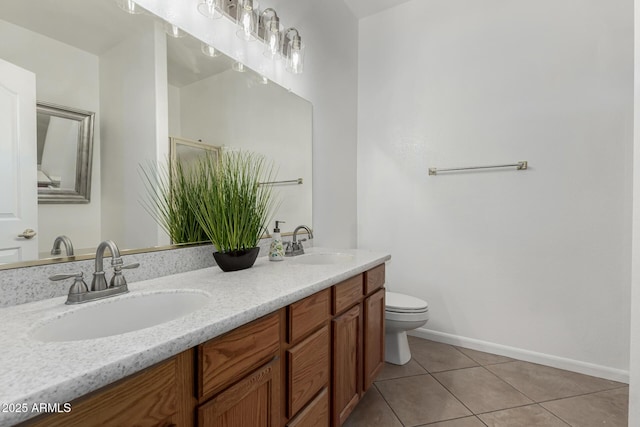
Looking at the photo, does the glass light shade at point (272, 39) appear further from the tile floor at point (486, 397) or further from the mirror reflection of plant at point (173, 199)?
the tile floor at point (486, 397)

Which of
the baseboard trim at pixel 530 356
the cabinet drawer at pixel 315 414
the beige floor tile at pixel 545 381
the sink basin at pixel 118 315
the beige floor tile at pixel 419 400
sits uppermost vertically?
the sink basin at pixel 118 315

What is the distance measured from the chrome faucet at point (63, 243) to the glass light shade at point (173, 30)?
856mm

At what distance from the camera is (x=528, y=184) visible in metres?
2.04

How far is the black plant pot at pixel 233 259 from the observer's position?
1207 mm

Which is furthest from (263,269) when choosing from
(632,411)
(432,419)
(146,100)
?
(632,411)

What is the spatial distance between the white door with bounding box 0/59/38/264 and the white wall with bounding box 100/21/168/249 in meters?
0.18

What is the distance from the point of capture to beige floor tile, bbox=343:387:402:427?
1.47 m

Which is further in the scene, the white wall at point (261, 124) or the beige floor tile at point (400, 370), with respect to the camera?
the beige floor tile at point (400, 370)

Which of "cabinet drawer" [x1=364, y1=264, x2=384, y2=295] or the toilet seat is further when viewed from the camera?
the toilet seat

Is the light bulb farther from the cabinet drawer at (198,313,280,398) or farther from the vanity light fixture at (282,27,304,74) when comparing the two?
the cabinet drawer at (198,313,280,398)

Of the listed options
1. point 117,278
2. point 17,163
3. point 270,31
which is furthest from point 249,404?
point 270,31

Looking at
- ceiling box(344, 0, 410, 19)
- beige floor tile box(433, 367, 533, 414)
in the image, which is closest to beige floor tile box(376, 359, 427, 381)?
beige floor tile box(433, 367, 533, 414)

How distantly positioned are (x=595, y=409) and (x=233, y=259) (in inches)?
79.5

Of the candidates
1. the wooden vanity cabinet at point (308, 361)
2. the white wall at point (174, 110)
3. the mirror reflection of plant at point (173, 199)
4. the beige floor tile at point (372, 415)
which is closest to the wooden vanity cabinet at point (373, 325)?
the beige floor tile at point (372, 415)
